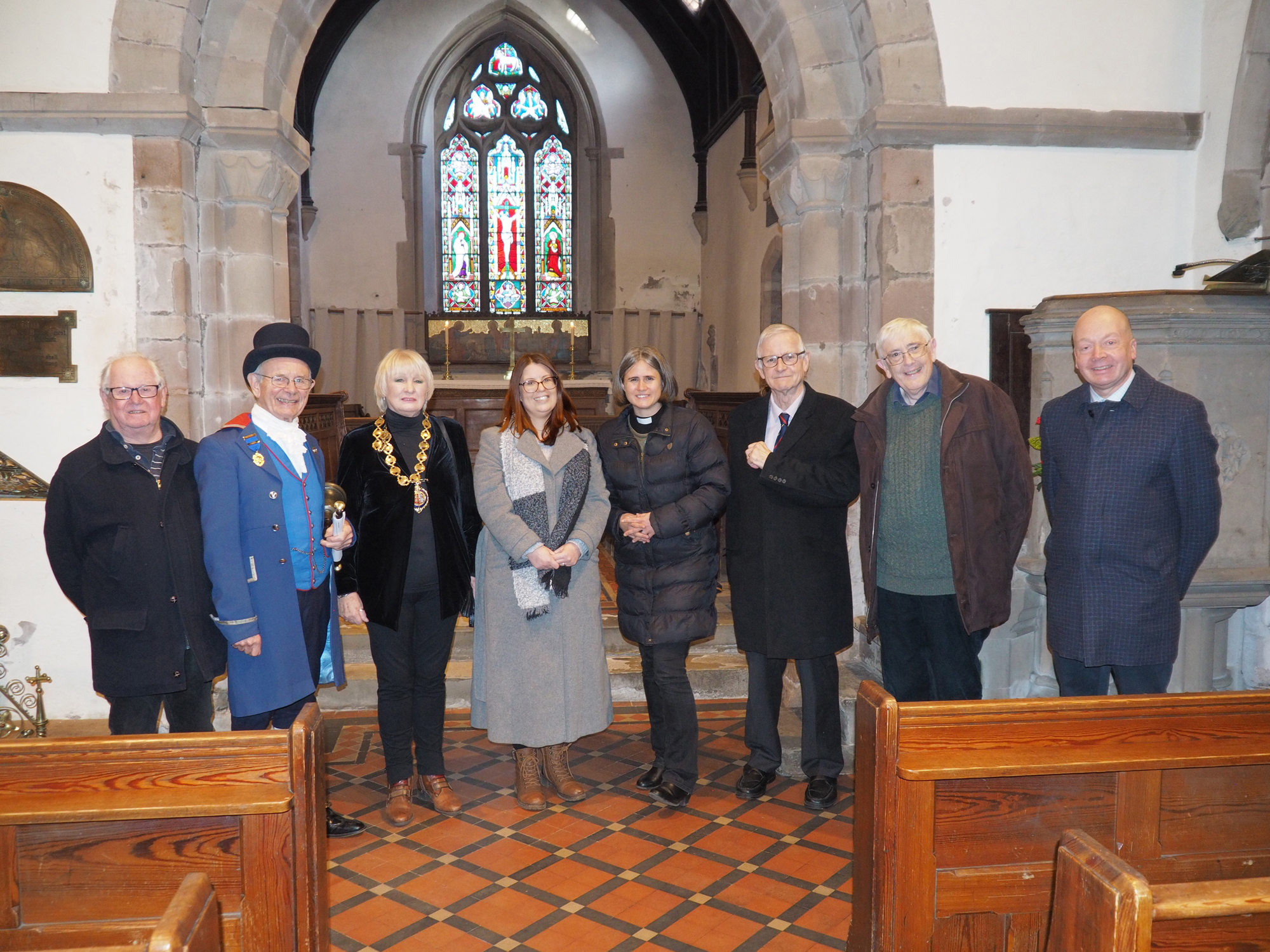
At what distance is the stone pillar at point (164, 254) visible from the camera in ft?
12.1

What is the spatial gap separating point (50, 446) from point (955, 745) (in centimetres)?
345

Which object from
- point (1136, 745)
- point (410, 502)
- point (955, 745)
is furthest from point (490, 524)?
point (1136, 745)

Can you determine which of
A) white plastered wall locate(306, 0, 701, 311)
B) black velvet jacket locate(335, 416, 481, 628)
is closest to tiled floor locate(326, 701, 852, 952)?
black velvet jacket locate(335, 416, 481, 628)

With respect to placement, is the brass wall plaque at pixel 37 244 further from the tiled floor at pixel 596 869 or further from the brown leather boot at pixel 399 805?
the brown leather boot at pixel 399 805

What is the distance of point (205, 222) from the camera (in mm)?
3943

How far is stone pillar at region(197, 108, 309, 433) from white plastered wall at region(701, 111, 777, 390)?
512 cm

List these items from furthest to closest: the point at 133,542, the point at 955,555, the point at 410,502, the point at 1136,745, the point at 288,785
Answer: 1. the point at 410,502
2. the point at 955,555
3. the point at 133,542
4. the point at 1136,745
5. the point at 288,785

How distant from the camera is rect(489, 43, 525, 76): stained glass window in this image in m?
11.9

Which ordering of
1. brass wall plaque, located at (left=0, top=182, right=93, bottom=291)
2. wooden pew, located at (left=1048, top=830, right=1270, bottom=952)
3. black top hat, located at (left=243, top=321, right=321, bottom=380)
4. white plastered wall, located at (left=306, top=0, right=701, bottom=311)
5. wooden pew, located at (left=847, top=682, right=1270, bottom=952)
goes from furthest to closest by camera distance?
white plastered wall, located at (left=306, top=0, right=701, bottom=311)
brass wall plaque, located at (left=0, top=182, right=93, bottom=291)
black top hat, located at (left=243, top=321, right=321, bottom=380)
wooden pew, located at (left=847, top=682, right=1270, bottom=952)
wooden pew, located at (left=1048, top=830, right=1270, bottom=952)

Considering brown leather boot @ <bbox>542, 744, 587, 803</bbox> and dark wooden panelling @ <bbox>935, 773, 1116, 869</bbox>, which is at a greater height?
dark wooden panelling @ <bbox>935, 773, 1116, 869</bbox>

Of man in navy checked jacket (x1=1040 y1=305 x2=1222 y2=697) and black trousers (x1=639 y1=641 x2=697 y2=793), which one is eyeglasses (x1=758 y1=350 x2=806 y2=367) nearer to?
man in navy checked jacket (x1=1040 y1=305 x2=1222 y2=697)

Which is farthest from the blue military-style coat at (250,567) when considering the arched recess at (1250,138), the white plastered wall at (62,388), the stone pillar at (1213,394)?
the arched recess at (1250,138)

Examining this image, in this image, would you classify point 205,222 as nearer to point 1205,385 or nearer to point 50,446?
point 50,446

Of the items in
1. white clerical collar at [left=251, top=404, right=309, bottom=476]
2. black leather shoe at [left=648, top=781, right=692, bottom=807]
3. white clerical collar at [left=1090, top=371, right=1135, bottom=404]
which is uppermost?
white clerical collar at [left=1090, top=371, right=1135, bottom=404]
